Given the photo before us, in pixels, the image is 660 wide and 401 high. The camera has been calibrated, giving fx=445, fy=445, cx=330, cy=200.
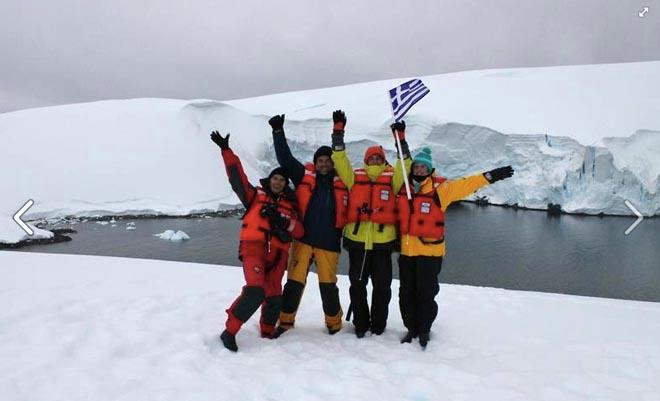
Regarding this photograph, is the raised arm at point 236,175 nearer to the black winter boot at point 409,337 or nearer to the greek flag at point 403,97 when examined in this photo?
the black winter boot at point 409,337

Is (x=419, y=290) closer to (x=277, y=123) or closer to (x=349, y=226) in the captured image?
(x=349, y=226)

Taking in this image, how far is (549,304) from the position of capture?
15.9ft

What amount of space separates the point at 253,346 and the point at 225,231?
19.4m

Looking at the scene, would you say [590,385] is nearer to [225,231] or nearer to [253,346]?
[253,346]

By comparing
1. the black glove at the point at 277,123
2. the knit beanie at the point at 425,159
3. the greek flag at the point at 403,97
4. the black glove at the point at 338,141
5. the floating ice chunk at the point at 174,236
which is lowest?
the floating ice chunk at the point at 174,236

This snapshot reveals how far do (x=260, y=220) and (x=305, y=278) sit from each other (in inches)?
26.6

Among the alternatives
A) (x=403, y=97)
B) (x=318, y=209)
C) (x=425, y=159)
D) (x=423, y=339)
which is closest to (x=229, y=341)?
(x=318, y=209)

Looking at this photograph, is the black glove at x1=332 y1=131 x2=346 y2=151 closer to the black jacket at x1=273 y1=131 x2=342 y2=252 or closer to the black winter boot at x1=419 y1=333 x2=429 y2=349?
the black jacket at x1=273 y1=131 x2=342 y2=252

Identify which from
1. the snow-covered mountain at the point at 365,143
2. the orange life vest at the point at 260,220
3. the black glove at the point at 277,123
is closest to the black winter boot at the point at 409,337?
the orange life vest at the point at 260,220

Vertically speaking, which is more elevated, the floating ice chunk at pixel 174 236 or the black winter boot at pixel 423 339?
the black winter boot at pixel 423 339

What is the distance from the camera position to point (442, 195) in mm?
3535

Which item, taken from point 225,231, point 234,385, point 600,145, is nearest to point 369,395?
point 234,385

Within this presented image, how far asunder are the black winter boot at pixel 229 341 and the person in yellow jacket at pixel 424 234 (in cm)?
135

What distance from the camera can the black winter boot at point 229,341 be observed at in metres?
3.20
